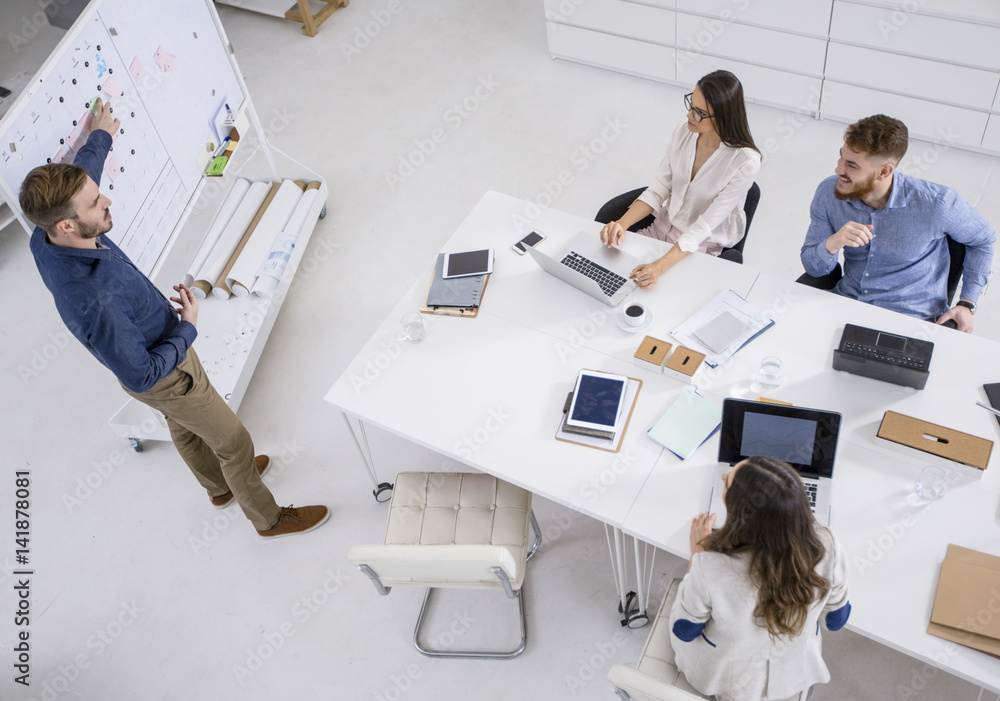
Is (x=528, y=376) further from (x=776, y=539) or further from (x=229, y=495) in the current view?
(x=229, y=495)

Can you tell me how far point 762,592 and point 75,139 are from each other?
278 centimetres

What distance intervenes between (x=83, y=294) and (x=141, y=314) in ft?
0.72

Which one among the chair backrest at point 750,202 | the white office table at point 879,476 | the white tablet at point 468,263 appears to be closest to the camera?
the white office table at point 879,476

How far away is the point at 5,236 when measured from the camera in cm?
484

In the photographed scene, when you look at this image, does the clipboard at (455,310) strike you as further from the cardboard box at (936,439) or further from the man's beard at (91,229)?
the cardboard box at (936,439)

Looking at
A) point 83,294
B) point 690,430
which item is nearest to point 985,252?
point 690,430

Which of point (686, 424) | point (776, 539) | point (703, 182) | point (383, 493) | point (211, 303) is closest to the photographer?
point (776, 539)

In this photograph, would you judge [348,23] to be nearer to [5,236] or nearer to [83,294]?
[5,236]

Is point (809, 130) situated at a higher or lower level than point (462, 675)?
higher

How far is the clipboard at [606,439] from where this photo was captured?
2580 mm

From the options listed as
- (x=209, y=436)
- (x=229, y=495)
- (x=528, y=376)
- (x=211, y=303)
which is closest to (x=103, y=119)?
(x=211, y=303)

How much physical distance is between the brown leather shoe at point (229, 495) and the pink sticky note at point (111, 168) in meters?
1.31

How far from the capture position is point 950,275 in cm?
290

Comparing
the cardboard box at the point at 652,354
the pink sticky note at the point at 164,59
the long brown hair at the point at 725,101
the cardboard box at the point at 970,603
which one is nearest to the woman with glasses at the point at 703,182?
the long brown hair at the point at 725,101
